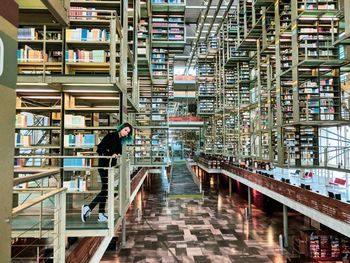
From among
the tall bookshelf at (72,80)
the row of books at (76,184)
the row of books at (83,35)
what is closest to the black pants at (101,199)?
the tall bookshelf at (72,80)

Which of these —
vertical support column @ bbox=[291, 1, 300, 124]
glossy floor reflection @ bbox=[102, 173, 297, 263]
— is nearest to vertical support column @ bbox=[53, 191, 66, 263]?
glossy floor reflection @ bbox=[102, 173, 297, 263]

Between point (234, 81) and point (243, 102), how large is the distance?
5.81 ft

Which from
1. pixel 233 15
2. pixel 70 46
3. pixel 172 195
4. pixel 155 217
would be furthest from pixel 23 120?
pixel 233 15

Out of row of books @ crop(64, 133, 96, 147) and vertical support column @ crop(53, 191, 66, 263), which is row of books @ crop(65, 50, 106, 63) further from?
vertical support column @ crop(53, 191, 66, 263)

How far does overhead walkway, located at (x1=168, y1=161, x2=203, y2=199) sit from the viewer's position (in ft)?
46.8

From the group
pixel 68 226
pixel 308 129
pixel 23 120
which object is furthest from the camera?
pixel 308 129

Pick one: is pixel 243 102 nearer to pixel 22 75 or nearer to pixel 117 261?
pixel 117 261

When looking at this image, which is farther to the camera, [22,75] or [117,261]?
[117,261]

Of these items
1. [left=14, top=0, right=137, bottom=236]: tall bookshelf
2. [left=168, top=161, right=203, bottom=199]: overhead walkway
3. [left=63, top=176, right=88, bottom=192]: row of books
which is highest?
[left=14, top=0, right=137, bottom=236]: tall bookshelf

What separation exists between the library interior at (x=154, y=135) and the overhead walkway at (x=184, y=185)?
0.14 m

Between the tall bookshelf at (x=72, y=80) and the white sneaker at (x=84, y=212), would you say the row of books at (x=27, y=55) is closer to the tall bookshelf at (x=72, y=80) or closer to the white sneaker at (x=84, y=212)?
the tall bookshelf at (x=72, y=80)

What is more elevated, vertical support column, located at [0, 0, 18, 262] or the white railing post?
vertical support column, located at [0, 0, 18, 262]

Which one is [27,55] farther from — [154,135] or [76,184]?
[154,135]

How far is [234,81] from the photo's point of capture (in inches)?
605
